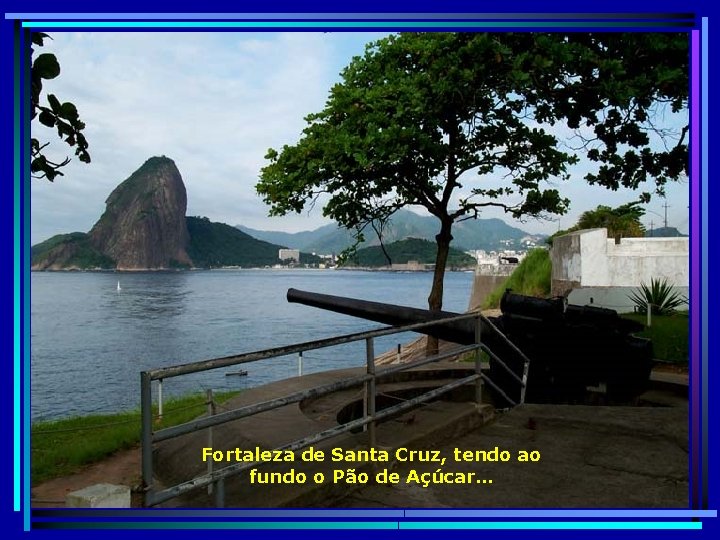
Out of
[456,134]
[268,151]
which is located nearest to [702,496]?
[456,134]

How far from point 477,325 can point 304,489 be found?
2751mm

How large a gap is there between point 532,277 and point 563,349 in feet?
79.2

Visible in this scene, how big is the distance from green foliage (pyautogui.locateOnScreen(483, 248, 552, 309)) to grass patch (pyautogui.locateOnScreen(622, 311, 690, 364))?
11.6 metres

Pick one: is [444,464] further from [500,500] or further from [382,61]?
[382,61]

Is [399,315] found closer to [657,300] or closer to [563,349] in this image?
[563,349]

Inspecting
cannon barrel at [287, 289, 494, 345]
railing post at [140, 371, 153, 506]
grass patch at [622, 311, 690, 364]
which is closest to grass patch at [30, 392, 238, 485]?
cannon barrel at [287, 289, 494, 345]

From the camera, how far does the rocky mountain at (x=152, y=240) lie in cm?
12119

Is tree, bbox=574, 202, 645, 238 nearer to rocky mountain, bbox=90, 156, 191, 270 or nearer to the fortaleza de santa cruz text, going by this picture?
the fortaleza de santa cruz text

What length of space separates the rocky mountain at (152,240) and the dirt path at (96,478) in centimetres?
11354

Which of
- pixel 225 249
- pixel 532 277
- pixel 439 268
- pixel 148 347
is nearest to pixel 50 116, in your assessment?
pixel 439 268

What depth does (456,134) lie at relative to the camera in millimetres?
13016

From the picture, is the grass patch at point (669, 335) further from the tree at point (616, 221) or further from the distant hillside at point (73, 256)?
the distant hillside at point (73, 256)

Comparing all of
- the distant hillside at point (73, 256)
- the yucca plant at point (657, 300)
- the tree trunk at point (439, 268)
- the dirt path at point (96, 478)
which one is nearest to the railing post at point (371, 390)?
the dirt path at point (96, 478)

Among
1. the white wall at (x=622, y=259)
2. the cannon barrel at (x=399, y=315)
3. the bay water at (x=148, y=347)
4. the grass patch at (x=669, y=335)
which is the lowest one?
the bay water at (x=148, y=347)
